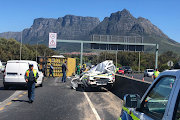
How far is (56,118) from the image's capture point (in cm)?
798

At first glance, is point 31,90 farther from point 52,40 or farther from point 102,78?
point 52,40

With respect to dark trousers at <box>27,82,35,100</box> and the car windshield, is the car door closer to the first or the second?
dark trousers at <box>27,82,35,100</box>

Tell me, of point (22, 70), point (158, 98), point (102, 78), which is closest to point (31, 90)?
point (22, 70)

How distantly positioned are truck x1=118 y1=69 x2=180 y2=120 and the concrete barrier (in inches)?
241

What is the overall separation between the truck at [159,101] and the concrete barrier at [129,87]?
6.12 meters

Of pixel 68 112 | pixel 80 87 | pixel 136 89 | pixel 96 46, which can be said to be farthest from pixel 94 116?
pixel 96 46

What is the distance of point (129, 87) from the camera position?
40.9 feet

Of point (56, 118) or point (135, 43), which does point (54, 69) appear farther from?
point (56, 118)

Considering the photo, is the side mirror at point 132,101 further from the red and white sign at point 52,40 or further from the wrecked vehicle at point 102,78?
the red and white sign at point 52,40

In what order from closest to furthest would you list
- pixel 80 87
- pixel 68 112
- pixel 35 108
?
pixel 68 112
pixel 35 108
pixel 80 87

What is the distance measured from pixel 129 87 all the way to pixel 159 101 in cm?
912

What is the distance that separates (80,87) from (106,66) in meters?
3.06

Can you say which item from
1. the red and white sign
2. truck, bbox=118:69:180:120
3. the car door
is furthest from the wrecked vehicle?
the red and white sign

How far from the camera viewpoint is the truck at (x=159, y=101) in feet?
8.41
